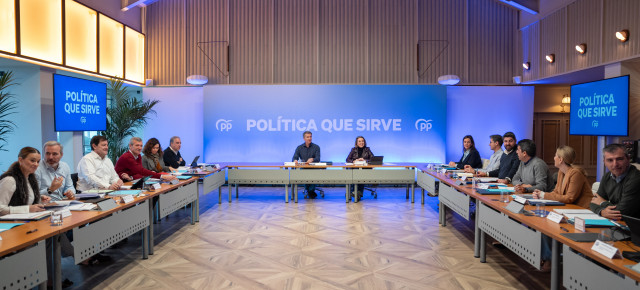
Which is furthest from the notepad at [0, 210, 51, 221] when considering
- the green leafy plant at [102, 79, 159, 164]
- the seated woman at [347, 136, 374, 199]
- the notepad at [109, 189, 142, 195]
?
the seated woman at [347, 136, 374, 199]

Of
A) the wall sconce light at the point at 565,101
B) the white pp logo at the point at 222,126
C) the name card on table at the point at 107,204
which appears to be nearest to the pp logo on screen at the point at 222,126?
the white pp logo at the point at 222,126

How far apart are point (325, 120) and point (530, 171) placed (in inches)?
199

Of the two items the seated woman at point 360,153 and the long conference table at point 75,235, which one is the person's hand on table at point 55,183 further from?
the seated woman at point 360,153

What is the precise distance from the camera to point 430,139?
339 inches


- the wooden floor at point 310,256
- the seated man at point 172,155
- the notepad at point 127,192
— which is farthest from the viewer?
the seated man at point 172,155

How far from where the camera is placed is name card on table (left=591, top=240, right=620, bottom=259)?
1.93m

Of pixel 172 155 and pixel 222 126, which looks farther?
pixel 222 126

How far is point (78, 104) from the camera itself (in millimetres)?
6426

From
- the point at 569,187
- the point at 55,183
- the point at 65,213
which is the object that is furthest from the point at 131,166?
the point at 569,187

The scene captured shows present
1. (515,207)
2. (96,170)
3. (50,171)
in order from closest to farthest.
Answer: (515,207)
(50,171)
(96,170)

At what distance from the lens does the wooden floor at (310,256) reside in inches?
129

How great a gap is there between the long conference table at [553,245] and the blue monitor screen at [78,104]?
19.8ft

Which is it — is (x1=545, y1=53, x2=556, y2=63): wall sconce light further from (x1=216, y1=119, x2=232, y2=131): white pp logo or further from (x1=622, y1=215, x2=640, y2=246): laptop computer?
(x1=216, y1=119, x2=232, y2=131): white pp logo

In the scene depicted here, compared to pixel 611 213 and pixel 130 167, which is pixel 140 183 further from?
pixel 611 213
